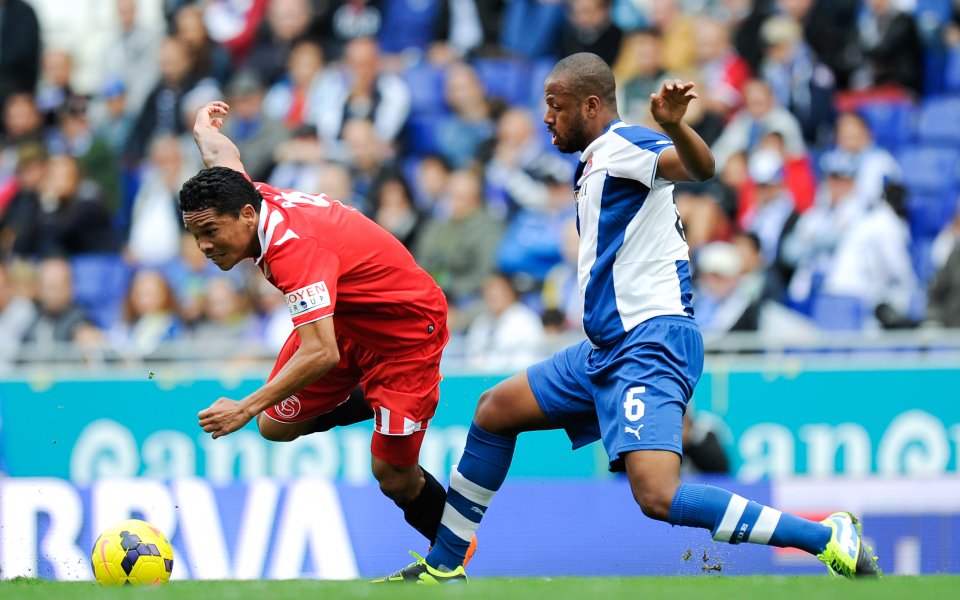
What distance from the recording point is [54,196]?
48.3ft

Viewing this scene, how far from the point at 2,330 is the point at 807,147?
7707 mm

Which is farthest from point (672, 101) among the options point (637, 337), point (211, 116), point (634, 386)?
point (211, 116)

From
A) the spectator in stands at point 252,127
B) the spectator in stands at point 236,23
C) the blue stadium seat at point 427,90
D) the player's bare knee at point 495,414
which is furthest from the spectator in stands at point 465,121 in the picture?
the player's bare knee at point 495,414

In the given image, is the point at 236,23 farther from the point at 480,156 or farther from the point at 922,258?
the point at 922,258

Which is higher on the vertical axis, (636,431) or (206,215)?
(206,215)

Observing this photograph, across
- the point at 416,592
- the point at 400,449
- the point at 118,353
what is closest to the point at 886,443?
the point at 400,449

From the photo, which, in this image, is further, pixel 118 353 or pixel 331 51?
pixel 331 51

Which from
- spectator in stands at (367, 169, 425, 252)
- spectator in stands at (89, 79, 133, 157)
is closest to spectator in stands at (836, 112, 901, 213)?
spectator in stands at (367, 169, 425, 252)

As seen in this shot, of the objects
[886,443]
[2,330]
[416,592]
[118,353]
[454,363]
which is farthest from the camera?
[2,330]

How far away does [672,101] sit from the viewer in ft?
19.3

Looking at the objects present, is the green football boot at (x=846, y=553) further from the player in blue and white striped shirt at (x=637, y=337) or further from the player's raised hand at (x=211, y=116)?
the player's raised hand at (x=211, y=116)

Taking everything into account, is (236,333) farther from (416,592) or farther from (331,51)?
(416,592)

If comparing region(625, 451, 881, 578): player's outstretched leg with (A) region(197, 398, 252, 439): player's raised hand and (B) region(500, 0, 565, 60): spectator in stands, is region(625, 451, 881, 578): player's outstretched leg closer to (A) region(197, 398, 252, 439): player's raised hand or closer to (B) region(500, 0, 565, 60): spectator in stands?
(A) region(197, 398, 252, 439): player's raised hand

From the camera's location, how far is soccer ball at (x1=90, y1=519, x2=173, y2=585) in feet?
22.8
